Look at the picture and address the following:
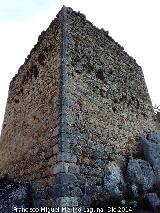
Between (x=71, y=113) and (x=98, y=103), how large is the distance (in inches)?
44.4

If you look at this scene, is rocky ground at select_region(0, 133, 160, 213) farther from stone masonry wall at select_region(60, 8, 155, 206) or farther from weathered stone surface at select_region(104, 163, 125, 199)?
stone masonry wall at select_region(60, 8, 155, 206)

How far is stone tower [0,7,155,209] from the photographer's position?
5.11m

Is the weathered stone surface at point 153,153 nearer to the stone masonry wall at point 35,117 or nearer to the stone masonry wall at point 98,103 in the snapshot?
the stone masonry wall at point 98,103

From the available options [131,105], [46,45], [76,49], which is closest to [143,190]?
[131,105]

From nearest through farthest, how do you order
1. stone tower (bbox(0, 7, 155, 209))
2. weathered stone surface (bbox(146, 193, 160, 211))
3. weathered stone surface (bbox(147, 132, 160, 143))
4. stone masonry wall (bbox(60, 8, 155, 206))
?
weathered stone surface (bbox(146, 193, 160, 211)) → stone tower (bbox(0, 7, 155, 209)) → stone masonry wall (bbox(60, 8, 155, 206)) → weathered stone surface (bbox(147, 132, 160, 143))

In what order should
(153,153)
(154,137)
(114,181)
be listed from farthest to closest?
1. (154,137)
2. (153,153)
3. (114,181)

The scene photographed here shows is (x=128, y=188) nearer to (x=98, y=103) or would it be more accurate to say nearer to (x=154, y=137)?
(x=98, y=103)

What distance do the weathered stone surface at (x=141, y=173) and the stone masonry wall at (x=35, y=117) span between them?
1969 mm

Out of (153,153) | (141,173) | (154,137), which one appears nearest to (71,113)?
(141,173)

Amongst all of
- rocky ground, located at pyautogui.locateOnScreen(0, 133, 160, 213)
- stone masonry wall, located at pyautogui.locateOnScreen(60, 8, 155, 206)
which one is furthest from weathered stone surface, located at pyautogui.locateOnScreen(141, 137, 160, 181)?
stone masonry wall, located at pyautogui.locateOnScreen(60, 8, 155, 206)

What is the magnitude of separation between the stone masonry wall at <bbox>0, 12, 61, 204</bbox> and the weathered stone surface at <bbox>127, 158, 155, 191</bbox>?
6.46 feet

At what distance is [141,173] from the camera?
19.8ft

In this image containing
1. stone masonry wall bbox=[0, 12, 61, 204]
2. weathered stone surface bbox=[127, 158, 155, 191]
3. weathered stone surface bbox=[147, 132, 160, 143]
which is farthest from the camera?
weathered stone surface bbox=[147, 132, 160, 143]

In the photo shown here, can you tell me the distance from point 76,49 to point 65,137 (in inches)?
104
